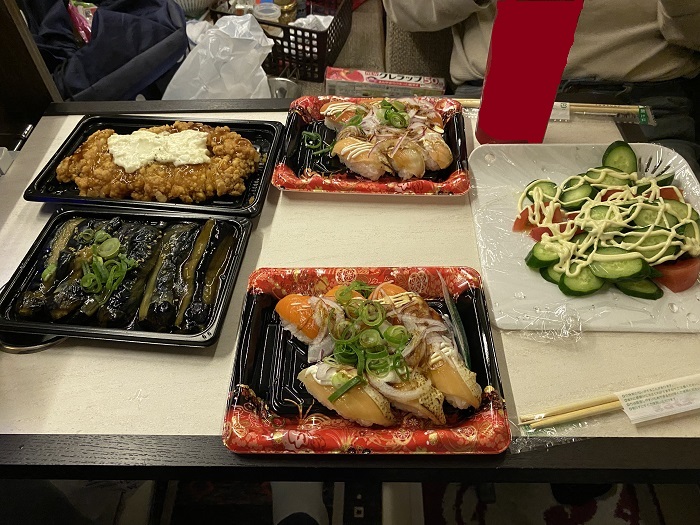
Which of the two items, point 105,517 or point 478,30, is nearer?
point 105,517

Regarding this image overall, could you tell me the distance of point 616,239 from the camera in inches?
64.5

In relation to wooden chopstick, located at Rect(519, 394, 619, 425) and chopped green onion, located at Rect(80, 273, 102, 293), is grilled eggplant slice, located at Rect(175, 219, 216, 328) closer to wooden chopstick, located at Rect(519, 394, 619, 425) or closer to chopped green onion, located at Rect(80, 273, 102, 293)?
chopped green onion, located at Rect(80, 273, 102, 293)

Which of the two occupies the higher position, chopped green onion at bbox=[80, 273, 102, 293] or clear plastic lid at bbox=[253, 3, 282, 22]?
chopped green onion at bbox=[80, 273, 102, 293]

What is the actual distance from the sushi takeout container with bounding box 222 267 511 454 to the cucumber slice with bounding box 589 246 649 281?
0.37m

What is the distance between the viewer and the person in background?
2.31 metres

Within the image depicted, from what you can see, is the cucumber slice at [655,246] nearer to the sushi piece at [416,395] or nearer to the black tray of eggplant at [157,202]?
the sushi piece at [416,395]

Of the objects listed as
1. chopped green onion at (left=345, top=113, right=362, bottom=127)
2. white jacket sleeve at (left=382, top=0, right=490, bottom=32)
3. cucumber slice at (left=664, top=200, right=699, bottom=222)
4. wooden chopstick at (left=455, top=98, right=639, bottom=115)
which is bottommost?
wooden chopstick at (left=455, top=98, right=639, bottom=115)

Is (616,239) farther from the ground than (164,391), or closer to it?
farther from the ground

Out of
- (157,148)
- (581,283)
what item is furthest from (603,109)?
(157,148)

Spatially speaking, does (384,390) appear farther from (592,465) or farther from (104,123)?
(104,123)

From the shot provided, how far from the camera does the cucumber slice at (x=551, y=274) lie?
1591mm

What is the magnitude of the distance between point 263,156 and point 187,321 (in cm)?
78

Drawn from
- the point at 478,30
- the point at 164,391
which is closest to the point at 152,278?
the point at 164,391

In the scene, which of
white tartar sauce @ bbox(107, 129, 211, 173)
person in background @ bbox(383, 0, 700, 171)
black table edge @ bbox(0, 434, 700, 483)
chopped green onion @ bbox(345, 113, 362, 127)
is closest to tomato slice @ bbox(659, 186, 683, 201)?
person in background @ bbox(383, 0, 700, 171)
